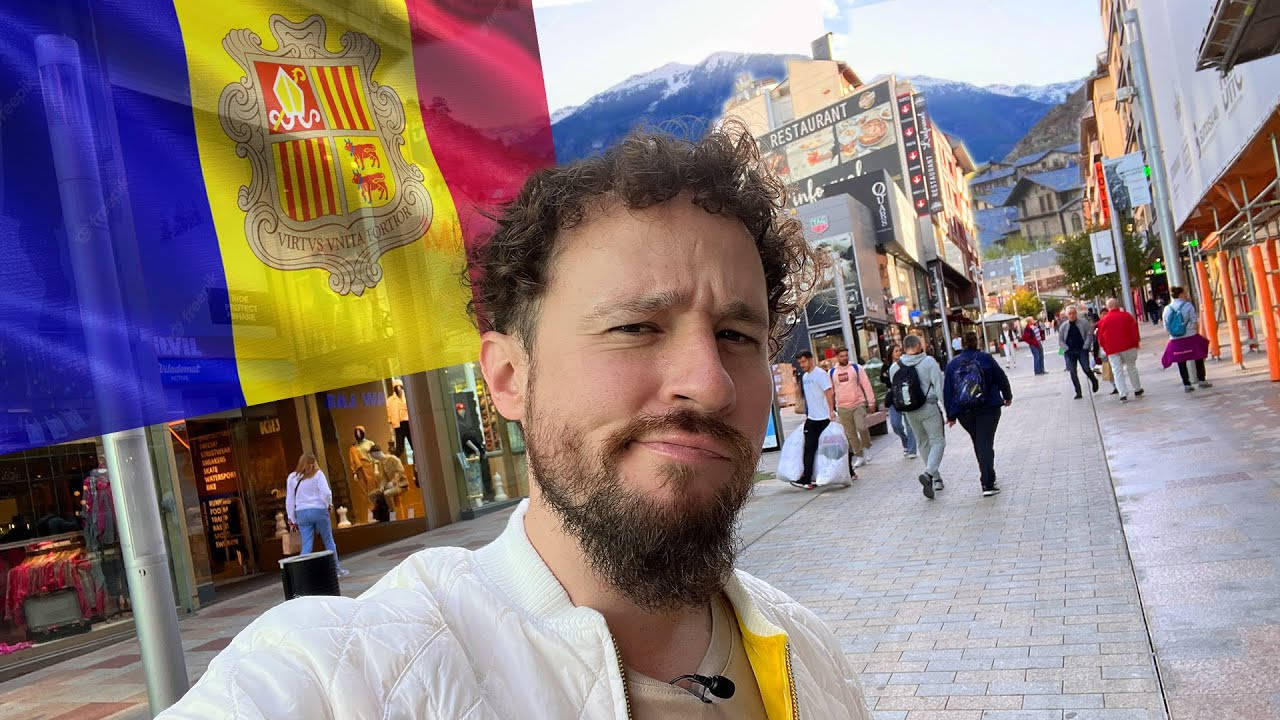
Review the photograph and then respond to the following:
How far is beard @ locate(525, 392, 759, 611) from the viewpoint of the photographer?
1317mm

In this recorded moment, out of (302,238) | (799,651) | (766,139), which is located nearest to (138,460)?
(302,238)

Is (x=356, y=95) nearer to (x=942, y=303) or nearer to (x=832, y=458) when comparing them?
(x=832, y=458)

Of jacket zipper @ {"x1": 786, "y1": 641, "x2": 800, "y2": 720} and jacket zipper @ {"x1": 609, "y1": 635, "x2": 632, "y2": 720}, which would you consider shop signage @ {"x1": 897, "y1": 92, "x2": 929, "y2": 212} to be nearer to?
jacket zipper @ {"x1": 786, "y1": 641, "x2": 800, "y2": 720}

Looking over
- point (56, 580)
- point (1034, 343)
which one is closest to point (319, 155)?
point (56, 580)

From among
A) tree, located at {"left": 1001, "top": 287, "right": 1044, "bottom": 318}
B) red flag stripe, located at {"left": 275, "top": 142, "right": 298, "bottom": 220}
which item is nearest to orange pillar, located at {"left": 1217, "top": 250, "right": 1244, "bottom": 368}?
red flag stripe, located at {"left": 275, "top": 142, "right": 298, "bottom": 220}

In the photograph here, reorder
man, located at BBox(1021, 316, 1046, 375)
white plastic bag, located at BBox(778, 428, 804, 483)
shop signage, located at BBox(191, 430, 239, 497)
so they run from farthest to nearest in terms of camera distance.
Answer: man, located at BBox(1021, 316, 1046, 375), shop signage, located at BBox(191, 430, 239, 497), white plastic bag, located at BBox(778, 428, 804, 483)

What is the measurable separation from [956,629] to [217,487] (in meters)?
13.5

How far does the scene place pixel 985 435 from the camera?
391 inches

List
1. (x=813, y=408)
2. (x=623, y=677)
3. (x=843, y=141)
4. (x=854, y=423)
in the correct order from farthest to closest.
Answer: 1. (x=843, y=141)
2. (x=854, y=423)
3. (x=813, y=408)
4. (x=623, y=677)

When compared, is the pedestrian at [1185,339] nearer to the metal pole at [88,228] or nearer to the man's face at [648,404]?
the man's face at [648,404]

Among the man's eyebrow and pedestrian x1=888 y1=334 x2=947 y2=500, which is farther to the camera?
pedestrian x1=888 y1=334 x2=947 y2=500

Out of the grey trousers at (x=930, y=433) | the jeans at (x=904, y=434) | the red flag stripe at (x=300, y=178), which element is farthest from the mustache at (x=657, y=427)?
the jeans at (x=904, y=434)

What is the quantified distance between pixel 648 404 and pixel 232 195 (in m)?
1.32

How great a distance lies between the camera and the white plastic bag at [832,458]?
40.8 feet
